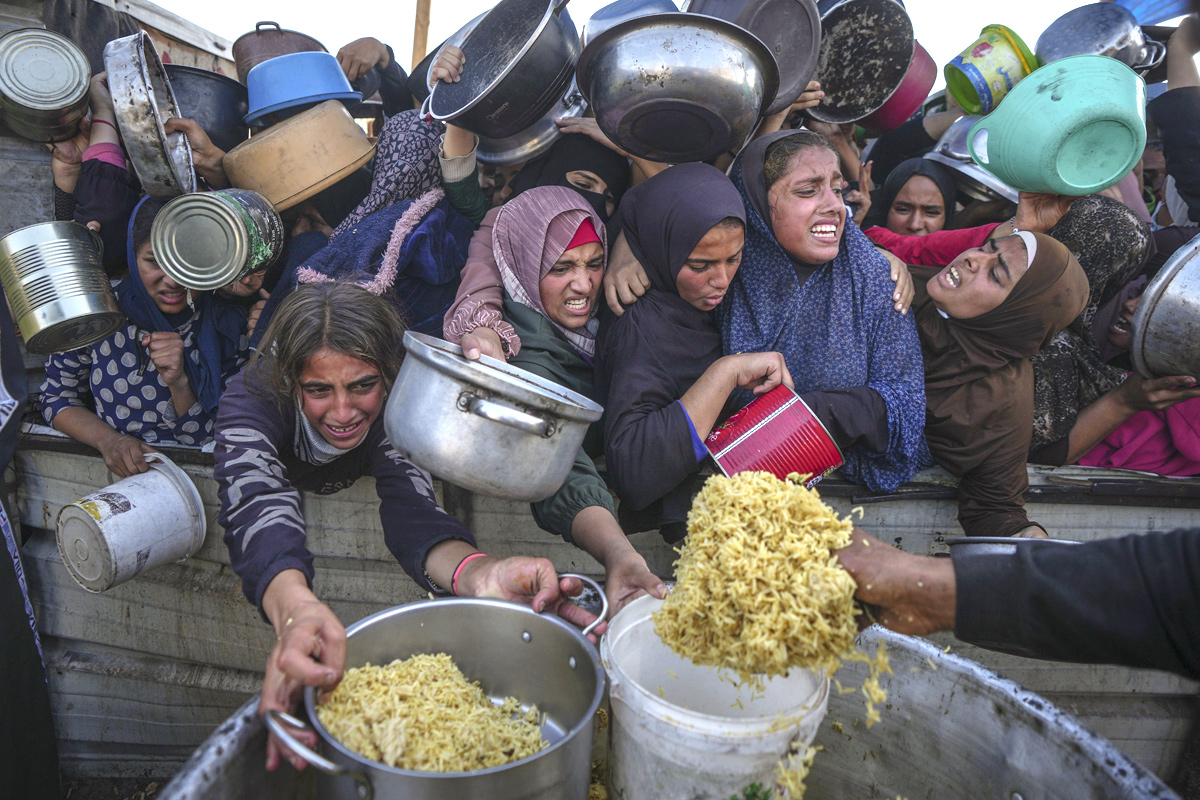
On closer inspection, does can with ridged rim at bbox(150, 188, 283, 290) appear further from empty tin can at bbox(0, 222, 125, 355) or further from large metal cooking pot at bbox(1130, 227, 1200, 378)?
large metal cooking pot at bbox(1130, 227, 1200, 378)

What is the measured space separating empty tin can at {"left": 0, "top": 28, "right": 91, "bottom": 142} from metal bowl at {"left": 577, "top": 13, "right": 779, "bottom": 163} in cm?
227

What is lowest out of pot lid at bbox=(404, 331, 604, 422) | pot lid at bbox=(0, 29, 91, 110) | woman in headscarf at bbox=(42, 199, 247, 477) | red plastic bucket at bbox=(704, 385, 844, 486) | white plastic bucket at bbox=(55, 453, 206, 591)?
white plastic bucket at bbox=(55, 453, 206, 591)

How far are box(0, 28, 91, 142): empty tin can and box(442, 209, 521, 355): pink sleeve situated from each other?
1894mm

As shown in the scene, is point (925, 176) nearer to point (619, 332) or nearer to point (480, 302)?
point (619, 332)

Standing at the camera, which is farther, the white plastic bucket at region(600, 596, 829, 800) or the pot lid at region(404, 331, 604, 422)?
the pot lid at region(404, 331, 604, 422)

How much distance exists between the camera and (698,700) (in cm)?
181

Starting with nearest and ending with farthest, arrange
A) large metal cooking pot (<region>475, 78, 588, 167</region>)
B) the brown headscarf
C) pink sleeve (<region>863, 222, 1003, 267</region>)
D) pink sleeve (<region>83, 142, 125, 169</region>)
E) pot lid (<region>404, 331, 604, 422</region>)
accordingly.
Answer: pot lid (<region>404, 331, 604, 422</region>) → the brown headscarf → pink sleeve (<region>83, 142, 125, 169</region>) → pink sleeve (<region>863, 222, 1003, 267</region>) → large metal cooking pot (<region>475, 78, 588, 167</region>)

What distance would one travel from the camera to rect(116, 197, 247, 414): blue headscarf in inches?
120

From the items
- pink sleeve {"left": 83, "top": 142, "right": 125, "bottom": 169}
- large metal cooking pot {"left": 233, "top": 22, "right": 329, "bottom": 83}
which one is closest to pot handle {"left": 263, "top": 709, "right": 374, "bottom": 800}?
pink sleeve {"left": 83, "top": 142, "right": 125, "bottom": 169}

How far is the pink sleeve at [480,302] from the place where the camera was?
2.64 meters

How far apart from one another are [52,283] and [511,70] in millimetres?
2008

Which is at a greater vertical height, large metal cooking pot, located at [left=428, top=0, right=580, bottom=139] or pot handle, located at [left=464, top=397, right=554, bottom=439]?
large metal cooking pot, located at [left=428, top=0, right=580, bottom=139]

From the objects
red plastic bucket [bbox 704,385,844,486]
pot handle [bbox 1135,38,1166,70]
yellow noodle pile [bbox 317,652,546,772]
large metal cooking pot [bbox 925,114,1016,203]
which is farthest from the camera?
large metal cooking pot [bbox 925,114,1016,203]

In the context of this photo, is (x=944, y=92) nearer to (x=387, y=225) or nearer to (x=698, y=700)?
(x=387, y=225)
